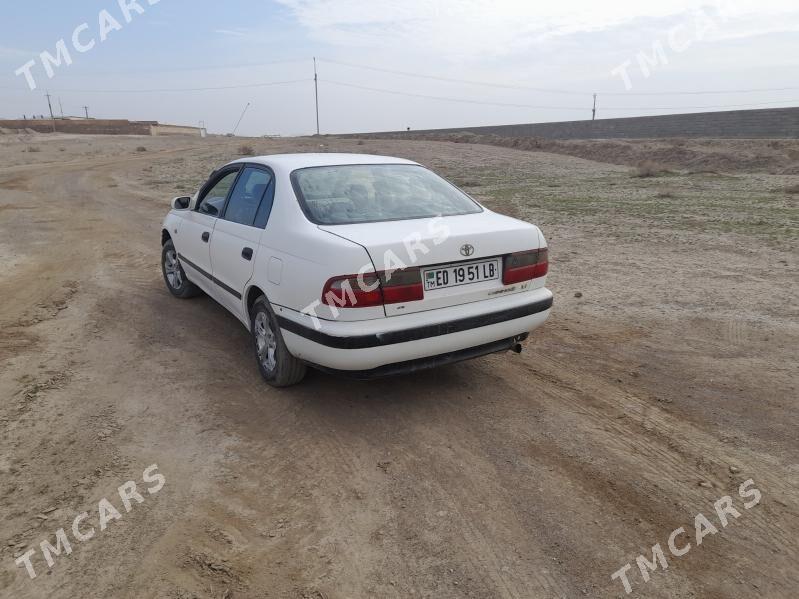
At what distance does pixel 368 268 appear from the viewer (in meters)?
3.23

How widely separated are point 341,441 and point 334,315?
0.78 meters

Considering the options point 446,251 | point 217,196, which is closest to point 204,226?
point 217,196

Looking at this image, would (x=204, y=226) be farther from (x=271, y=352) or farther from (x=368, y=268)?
(x=368, y=268)

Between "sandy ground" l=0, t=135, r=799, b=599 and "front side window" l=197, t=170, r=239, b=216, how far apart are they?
1110mm

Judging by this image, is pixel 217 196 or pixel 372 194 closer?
pixel 372 194

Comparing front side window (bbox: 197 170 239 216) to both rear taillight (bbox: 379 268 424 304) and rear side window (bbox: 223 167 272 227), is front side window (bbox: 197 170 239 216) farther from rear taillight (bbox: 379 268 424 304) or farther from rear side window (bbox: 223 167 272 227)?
rear taillight (bbox: 379 268 424 304)

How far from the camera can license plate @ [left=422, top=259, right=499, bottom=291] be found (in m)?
3.42

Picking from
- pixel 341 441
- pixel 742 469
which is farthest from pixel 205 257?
pixel 742 469

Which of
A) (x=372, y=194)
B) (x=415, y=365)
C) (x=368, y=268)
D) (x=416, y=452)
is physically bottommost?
(x=416, y=452)

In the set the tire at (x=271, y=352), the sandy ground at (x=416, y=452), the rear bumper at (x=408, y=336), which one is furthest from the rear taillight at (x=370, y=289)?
the sandy ground at (x=416, y=452)

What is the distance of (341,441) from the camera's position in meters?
3.42

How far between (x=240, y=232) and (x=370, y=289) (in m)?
1.59

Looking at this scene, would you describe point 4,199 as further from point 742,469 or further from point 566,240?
point 742,469

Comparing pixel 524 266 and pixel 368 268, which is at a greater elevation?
pixel 368 268
